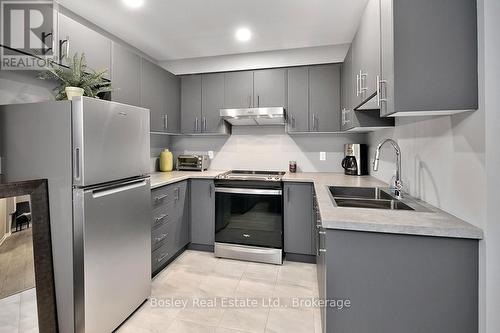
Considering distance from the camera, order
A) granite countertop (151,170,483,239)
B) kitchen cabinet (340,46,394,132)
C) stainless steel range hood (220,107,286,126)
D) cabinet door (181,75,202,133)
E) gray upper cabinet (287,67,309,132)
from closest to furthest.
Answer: granite countertop (151,170,483,239), kitchen cabinet (340,46,394,132), stainless steel range hood (220,107,286,126), gray upper cabinet (287,67,309,132), cabinet door (181,75,202,133)

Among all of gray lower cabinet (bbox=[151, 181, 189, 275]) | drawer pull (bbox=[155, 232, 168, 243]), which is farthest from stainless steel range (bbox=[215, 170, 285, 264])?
drawer pull (bbox=[155, 232, 168, 243])

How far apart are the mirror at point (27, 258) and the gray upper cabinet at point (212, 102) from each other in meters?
2.03

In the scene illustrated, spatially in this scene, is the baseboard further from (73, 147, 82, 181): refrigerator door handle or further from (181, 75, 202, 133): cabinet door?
(73, 147, 82, 181): refrigerator door handle

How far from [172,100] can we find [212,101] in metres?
0.51

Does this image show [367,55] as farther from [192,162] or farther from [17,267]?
[17,267]

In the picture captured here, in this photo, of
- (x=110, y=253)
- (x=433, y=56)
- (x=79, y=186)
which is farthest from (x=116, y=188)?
(x=433, y=56)

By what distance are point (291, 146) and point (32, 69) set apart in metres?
2.66

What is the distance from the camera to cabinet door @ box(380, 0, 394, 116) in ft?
3.91

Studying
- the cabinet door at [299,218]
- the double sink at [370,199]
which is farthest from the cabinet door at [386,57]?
the cabinet door at [299,218]

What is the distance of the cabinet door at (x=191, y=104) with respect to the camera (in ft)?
10.9

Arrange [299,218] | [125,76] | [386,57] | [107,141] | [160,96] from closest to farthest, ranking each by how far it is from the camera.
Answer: [386,57] → [107,141] → [125,76] → [299,218] → [160,96]

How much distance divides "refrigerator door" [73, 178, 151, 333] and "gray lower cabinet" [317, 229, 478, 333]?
135 centimetres

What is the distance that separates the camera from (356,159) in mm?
2922

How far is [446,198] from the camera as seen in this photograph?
4.33 feet
